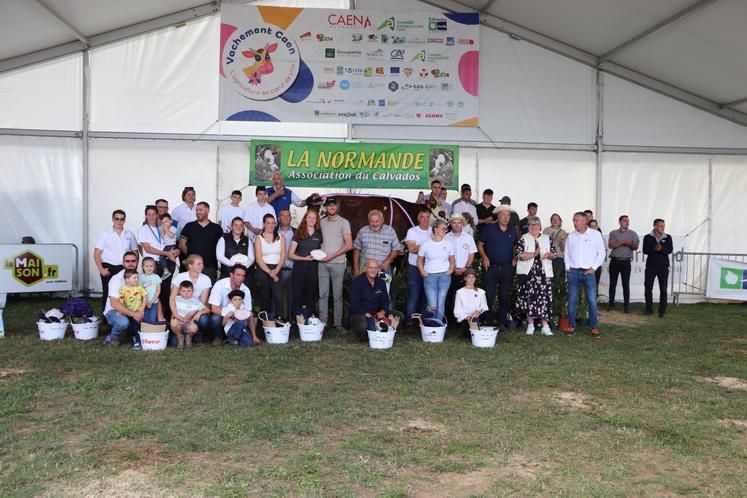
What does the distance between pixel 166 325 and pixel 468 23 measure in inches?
303

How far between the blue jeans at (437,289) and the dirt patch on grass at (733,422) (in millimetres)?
3363

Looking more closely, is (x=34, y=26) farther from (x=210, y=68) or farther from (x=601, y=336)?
(x=601, y=336)

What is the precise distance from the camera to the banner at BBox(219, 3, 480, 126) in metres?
10.9

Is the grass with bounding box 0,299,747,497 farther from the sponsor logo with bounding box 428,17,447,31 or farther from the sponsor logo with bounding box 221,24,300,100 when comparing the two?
the sponsor logo with bounding box 428,17,447,31

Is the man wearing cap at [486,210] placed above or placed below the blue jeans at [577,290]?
above

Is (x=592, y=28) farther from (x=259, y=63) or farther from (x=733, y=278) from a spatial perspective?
(x=259, y=63)

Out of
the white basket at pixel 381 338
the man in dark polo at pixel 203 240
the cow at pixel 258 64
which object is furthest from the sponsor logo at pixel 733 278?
the man in dark polo at pixel 203 240

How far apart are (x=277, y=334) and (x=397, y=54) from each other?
20.3ft

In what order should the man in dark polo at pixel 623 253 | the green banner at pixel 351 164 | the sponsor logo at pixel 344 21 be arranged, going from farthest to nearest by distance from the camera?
the sponsor logo at pixel 344 21
the green banner at pixel 351 164
the man in dark polo at pixel 623 253

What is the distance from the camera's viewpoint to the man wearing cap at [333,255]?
7332 mm

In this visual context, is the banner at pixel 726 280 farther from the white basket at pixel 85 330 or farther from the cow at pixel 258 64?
the white basket at pixel 85 330

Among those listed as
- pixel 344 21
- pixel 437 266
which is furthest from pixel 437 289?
pixel 344 21

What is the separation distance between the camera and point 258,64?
10898 mm

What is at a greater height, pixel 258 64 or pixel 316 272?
pixel 258 64
